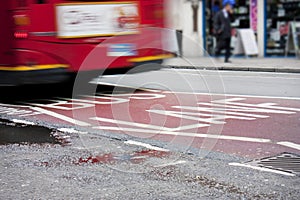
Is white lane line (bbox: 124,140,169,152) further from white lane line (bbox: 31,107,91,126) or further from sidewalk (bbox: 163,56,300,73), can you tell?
sidewalk (bbox: 163,56,300,73)

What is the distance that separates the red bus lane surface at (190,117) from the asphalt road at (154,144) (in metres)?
0.02

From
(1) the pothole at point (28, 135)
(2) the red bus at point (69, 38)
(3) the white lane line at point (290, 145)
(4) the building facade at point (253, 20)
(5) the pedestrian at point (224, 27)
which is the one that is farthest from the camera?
(4) the building facade at point (253, 20)

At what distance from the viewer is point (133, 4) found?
11844 millimetres

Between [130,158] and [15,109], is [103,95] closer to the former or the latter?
[15,109]

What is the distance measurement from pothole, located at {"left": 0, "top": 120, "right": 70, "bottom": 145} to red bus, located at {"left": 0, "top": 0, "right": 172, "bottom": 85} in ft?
6.59

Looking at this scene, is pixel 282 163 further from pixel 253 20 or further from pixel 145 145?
pixel 253 20

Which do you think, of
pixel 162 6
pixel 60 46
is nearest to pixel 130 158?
pixel 60 46

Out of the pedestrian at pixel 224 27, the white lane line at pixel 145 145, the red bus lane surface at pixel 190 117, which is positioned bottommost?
the red bus lane surface at pixel 190 117

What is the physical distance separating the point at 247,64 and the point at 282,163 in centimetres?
1247

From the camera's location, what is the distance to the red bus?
10672 millimetres

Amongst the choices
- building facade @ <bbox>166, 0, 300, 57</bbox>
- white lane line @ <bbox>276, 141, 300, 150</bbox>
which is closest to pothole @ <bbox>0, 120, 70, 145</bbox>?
white lane line @ <bbox>276, 141, 300, 150</bbox>

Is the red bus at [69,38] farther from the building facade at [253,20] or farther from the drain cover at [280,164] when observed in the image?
the building facade at [253,20]

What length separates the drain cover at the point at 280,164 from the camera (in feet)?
20.2

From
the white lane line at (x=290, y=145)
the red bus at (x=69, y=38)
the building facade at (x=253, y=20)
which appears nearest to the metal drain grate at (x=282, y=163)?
the white lane line at (x=290, y=145)
